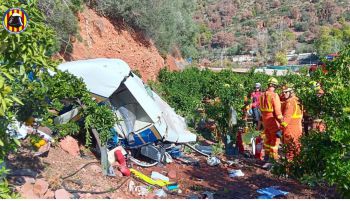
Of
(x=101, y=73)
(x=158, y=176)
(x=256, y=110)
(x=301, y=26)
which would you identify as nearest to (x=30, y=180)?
(x=158, y=176)

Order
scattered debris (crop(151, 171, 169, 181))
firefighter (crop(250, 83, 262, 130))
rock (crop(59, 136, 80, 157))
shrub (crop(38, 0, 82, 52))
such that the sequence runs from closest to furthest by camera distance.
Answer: rock (crop(59, 136, 80, 157)) < scattered debris (crop(151, 171, 169, 181)) < firefighter (crop(250, 83, 262, 130)) < shrub (crop(38, 0, 82, 52))

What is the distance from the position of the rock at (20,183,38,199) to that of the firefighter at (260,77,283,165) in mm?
4854

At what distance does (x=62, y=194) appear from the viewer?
5941mm

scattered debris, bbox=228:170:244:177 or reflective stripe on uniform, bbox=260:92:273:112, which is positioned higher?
reflective stripe on uniform, bbox=260:92:273:112

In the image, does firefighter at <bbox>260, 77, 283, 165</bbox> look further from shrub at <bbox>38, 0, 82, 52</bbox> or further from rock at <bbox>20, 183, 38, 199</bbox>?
shrub at <bbox>38, 0, 82, 52</bbox>

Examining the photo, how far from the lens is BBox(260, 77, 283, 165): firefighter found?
8961mm

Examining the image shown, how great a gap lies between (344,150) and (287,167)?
1444 millimetres

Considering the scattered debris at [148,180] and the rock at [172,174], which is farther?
the rock at [172,174]

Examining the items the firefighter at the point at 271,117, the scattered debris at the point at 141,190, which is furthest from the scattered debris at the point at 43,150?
→ the firefighter at the point at 271,117

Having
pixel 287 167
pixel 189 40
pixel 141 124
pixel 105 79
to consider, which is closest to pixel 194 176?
pixel 141 124

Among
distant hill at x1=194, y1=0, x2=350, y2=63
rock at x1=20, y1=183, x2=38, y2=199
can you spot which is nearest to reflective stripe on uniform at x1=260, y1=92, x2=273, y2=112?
rock at x1=20, y1=183, x2=38, y2=199
